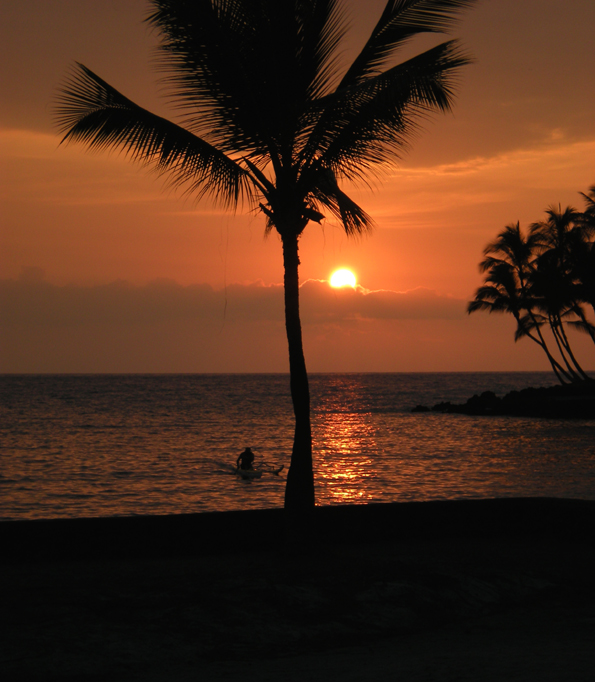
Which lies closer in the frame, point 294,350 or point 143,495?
point 294,350

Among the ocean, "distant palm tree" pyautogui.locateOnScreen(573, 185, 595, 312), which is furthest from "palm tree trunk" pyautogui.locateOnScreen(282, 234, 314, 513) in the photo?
"distant palm tree" pyautogui.locateOnScreen(573, 185, 595, 312)

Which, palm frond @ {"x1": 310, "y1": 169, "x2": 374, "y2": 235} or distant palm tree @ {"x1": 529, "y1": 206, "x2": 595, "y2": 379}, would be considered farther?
distant palm tree @ {"x1": 529, "y1": 206, "x2": 595, "y2": 379}

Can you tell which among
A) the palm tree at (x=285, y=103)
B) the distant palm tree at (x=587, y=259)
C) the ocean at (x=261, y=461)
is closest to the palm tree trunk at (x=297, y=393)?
the palm tree at (x=285, y=103)

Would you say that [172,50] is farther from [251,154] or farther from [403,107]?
[403,107]

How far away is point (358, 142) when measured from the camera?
827 cm

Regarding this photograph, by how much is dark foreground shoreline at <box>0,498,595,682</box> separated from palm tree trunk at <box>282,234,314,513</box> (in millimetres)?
712

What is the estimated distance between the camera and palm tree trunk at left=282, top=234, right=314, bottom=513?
329 inches

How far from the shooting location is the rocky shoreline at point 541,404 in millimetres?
50844

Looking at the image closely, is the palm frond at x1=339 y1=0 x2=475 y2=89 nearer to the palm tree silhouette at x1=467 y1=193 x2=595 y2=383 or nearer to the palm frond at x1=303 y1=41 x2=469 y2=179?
the palm frond at x1=303 y1=41 x2=469 y2=179

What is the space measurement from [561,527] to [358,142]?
628cm

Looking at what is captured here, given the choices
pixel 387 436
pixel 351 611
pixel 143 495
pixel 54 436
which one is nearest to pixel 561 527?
pixel 351 611

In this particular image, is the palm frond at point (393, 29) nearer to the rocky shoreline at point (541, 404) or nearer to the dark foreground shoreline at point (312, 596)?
the dark foreground shoreline at point (312, 596)

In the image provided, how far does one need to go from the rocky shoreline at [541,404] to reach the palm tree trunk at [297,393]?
47154 millimetres

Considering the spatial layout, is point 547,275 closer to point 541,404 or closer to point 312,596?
point 541,404
